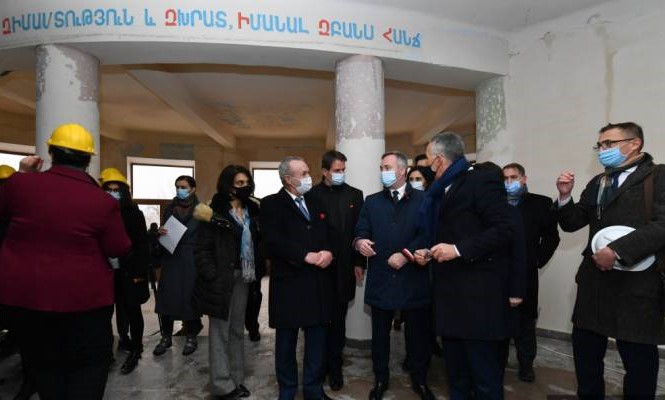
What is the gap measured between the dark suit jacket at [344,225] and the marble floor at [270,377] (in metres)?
0.76

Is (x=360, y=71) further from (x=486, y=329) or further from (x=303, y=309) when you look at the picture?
(x=486, y=329)

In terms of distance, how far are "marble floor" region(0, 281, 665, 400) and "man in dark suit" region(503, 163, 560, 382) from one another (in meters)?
0.20

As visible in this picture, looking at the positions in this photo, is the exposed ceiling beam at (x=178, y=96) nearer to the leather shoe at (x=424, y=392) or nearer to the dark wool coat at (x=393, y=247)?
the dark wool coat at (x=393, y=247)

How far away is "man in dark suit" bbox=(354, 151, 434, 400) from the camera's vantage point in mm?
2762

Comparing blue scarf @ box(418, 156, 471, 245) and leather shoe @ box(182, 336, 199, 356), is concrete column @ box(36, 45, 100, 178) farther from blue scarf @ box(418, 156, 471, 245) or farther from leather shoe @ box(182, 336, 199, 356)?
blue scarf @ box(418, 156, 471, 245)

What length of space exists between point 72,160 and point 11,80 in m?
5.65

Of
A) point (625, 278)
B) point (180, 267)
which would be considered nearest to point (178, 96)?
point (180, 267)

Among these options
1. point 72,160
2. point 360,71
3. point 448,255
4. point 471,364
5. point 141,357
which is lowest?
point 141,357

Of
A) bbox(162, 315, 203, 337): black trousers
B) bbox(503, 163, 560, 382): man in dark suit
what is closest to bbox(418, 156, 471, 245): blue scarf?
bbox(503, 163, 560, 382): man in dark suit

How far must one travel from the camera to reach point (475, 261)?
7.18 feet

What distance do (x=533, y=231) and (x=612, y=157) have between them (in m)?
1.08

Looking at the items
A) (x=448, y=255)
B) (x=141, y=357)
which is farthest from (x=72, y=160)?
(x=141, y=357)

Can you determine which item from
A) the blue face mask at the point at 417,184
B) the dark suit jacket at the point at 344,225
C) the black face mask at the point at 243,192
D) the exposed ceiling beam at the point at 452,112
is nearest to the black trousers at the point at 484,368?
the dark suit jacket at the point at 344,225

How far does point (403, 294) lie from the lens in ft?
8.99
